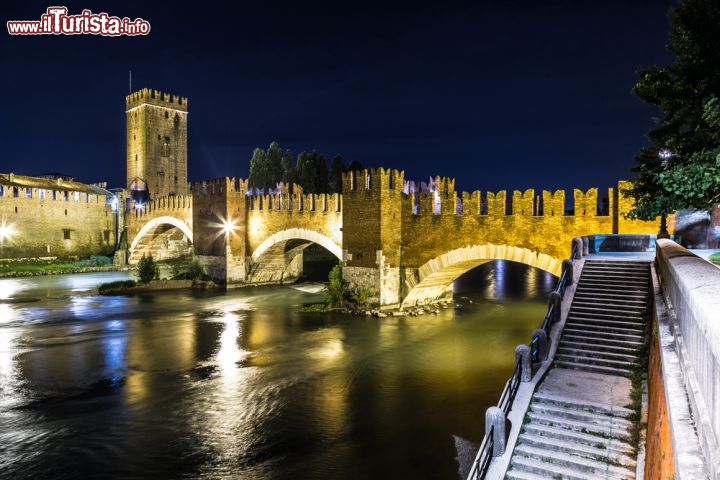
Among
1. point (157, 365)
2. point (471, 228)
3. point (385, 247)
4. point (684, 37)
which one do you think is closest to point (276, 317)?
point (385, 247)

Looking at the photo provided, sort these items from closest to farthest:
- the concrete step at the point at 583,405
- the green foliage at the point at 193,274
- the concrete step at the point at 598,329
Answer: the concrete step at the point at 583,405 < the concrete step at the point at 598,329 < the green foliage at the point at 193,274

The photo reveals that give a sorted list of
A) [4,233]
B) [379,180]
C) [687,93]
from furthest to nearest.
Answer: [4,233]
[379,180]
[687,93]

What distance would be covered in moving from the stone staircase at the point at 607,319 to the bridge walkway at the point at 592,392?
0.02 m

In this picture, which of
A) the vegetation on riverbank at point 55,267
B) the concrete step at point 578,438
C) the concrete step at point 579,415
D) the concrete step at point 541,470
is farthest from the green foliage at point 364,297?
the vegetation on riverbank at point 55,267

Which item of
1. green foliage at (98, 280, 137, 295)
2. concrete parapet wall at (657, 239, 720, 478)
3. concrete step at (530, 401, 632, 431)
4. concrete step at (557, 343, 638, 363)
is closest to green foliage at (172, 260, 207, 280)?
green foliage at (98, 280, 137, 295)

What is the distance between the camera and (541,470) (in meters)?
6.82

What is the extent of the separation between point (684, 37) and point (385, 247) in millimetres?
13147

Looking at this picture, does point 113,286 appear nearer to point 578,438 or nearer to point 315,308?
point 315,308

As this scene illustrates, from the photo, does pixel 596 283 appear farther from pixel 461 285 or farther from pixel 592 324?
pixel 461 285

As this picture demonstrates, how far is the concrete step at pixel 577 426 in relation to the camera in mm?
7160

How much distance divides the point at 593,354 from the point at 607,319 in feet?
3.71

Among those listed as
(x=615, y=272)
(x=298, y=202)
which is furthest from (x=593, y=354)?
(x=298, y=202)

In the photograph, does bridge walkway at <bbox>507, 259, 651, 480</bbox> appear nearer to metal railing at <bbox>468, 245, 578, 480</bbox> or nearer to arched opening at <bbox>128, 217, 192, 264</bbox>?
metal railing at <bbox>468, 245, 578, 480</bbox>

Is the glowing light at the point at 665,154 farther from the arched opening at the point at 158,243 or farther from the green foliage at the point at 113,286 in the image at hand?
the arched opening at the point at 158,243
